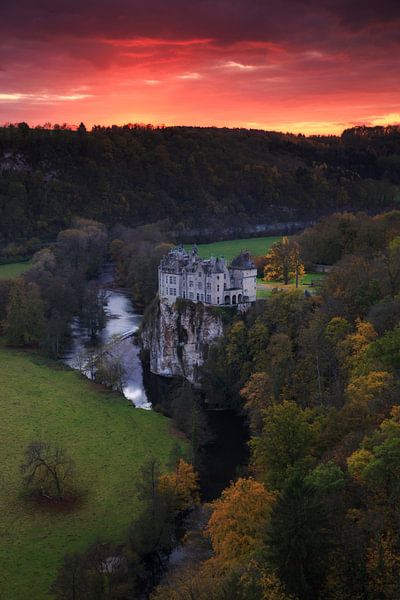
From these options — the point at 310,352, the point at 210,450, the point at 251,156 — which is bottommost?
the point at 210,450

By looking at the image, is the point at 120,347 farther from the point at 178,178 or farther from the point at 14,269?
the point at 178,178

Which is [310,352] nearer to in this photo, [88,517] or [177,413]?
[177,413]

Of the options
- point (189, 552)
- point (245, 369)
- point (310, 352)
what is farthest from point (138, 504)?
point (245, 369)

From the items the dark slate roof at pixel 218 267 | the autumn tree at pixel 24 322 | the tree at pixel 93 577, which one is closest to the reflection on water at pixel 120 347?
the autumn tree at pixel 24 322

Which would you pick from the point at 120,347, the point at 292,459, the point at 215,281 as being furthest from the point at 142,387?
the point at 292,459

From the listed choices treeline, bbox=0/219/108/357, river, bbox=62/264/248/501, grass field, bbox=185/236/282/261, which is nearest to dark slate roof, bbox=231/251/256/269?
river, bbox=62/264/248/501
